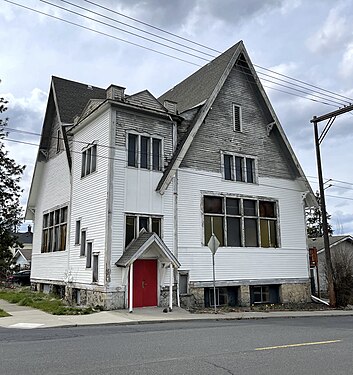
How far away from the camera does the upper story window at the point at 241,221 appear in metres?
21.2

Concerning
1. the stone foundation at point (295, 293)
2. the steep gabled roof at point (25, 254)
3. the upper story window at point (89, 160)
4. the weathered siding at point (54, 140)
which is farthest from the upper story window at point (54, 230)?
the steep gabled roof at point (25, 254)

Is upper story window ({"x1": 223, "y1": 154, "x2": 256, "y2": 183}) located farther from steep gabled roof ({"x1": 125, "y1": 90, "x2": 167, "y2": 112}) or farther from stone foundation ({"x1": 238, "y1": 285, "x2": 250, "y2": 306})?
stone foundation ({"x1": 238, "y1": 285, "x2": 250, "y2": 306})

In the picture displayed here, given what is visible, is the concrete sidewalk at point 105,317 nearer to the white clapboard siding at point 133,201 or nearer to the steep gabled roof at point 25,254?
the white clapboard siding at point 133,201

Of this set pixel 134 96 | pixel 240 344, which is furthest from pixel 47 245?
pixel 240 344

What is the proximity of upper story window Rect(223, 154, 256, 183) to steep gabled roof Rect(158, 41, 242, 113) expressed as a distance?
346 cm

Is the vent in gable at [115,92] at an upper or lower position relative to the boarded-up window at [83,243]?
upper

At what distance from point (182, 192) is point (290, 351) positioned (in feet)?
40.2

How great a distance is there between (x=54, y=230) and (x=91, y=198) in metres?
6.15

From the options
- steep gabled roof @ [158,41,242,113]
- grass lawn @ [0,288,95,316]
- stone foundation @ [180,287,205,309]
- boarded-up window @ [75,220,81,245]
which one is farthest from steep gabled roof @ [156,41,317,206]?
grass lawn @ [0,288,95,316]

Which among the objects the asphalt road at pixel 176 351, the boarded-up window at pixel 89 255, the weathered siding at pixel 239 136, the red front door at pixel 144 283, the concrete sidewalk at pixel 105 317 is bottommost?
the asphalt road at pixel 176 351

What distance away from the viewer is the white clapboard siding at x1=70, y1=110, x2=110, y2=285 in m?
18.0

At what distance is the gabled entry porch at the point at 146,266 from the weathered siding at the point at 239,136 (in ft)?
15.5

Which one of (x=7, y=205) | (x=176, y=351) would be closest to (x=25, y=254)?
(x=7, y=205)

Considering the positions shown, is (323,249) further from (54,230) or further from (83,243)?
(54,230)
